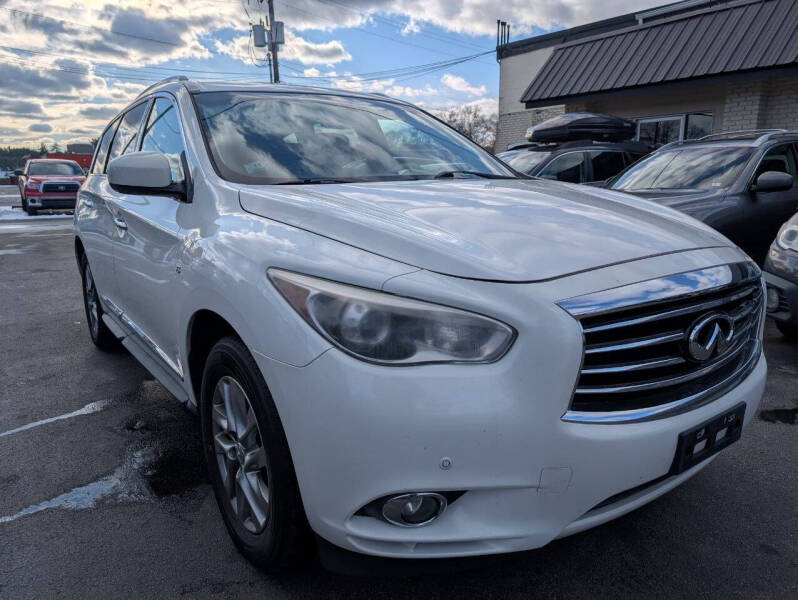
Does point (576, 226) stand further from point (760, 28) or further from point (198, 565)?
point (760, 28)

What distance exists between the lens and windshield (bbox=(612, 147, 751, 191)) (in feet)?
19.6

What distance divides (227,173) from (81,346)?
3.18 meters

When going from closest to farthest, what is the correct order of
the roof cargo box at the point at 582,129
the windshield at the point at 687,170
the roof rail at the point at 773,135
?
the windshield at the point at 687,170
the roof rail at the point at 773,135
the roof cargo box at the point at 582,129

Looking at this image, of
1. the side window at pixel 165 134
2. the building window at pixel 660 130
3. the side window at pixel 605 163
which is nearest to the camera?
the side window at pixel 165 134

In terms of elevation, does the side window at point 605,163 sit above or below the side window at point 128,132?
below

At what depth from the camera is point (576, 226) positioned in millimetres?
1946

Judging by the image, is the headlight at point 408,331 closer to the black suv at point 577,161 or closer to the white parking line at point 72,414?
the white parking line at point 72,414

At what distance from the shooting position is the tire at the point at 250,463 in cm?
172

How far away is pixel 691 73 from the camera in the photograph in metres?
11.4

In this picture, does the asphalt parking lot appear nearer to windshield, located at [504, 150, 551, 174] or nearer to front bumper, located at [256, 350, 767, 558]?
front bumper, located at [256, 350, 767, 558]

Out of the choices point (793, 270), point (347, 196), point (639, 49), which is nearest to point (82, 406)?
point (347, 196)

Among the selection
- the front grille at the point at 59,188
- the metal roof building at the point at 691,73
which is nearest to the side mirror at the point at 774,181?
the metal roof building at the point at 691,73

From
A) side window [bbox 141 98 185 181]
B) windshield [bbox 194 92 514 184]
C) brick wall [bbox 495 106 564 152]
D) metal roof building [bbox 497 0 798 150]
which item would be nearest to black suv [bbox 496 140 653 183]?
metal roof building [bbox 497 0 798 150]

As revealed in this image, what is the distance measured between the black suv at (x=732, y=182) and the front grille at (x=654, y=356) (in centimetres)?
395
